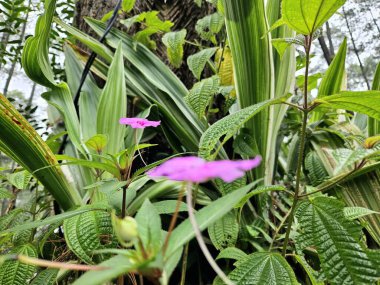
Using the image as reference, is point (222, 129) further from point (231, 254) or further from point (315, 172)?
point (315, 172)

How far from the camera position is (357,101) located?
0.36 meters

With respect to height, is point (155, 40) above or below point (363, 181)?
above

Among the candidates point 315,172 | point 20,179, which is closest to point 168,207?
point 20,179

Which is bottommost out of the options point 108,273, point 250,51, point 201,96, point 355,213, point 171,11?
point 355,213

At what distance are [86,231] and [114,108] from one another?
48cm

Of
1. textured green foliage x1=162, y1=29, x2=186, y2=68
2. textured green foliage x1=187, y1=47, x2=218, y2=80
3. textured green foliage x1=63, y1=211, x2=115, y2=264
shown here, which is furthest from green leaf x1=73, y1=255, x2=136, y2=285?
textured green foliage x1=162, y1=29, x2=186, y2=68

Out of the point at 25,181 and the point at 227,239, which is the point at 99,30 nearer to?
the point at 25,181

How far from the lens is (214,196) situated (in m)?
0.72

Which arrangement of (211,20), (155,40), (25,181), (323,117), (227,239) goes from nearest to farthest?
(227,239)
(25,181)
(211,20)
(323,117)
(155,40)

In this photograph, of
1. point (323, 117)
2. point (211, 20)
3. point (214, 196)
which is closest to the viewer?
point (214, 196)

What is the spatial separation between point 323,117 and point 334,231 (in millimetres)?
704

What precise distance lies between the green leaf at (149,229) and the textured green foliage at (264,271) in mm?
180

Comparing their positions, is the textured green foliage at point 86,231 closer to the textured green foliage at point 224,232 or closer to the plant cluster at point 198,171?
the plant cluster at point 198,171

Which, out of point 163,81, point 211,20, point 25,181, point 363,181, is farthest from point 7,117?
point 363,181
